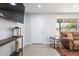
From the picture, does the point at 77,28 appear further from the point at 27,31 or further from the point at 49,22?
the point at 27,31

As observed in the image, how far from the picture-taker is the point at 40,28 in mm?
7848

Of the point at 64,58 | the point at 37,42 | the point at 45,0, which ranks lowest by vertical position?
the point at 37,42

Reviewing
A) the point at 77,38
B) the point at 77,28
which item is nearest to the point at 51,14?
the point at 77,28

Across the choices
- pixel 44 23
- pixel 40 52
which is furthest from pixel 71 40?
pixel 44 23

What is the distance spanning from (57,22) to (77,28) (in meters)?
1.24

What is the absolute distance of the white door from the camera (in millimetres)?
7785

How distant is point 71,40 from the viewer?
5.53 metres

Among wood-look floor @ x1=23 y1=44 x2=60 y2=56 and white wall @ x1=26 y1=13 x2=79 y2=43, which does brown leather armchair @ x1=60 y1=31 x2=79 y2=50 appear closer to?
wood-look floor @ x1=23 y1=44 x2=60 y2=56

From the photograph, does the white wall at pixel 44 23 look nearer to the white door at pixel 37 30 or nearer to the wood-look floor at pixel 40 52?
the white door at pixel 37 30

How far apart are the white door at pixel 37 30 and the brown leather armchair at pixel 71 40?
183 cm

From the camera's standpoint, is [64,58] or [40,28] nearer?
[64,58]

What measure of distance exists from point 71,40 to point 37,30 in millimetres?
2772

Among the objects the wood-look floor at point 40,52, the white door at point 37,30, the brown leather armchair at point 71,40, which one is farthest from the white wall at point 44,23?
the wood-look floor at point 40,52

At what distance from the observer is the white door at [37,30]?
7.79 m
